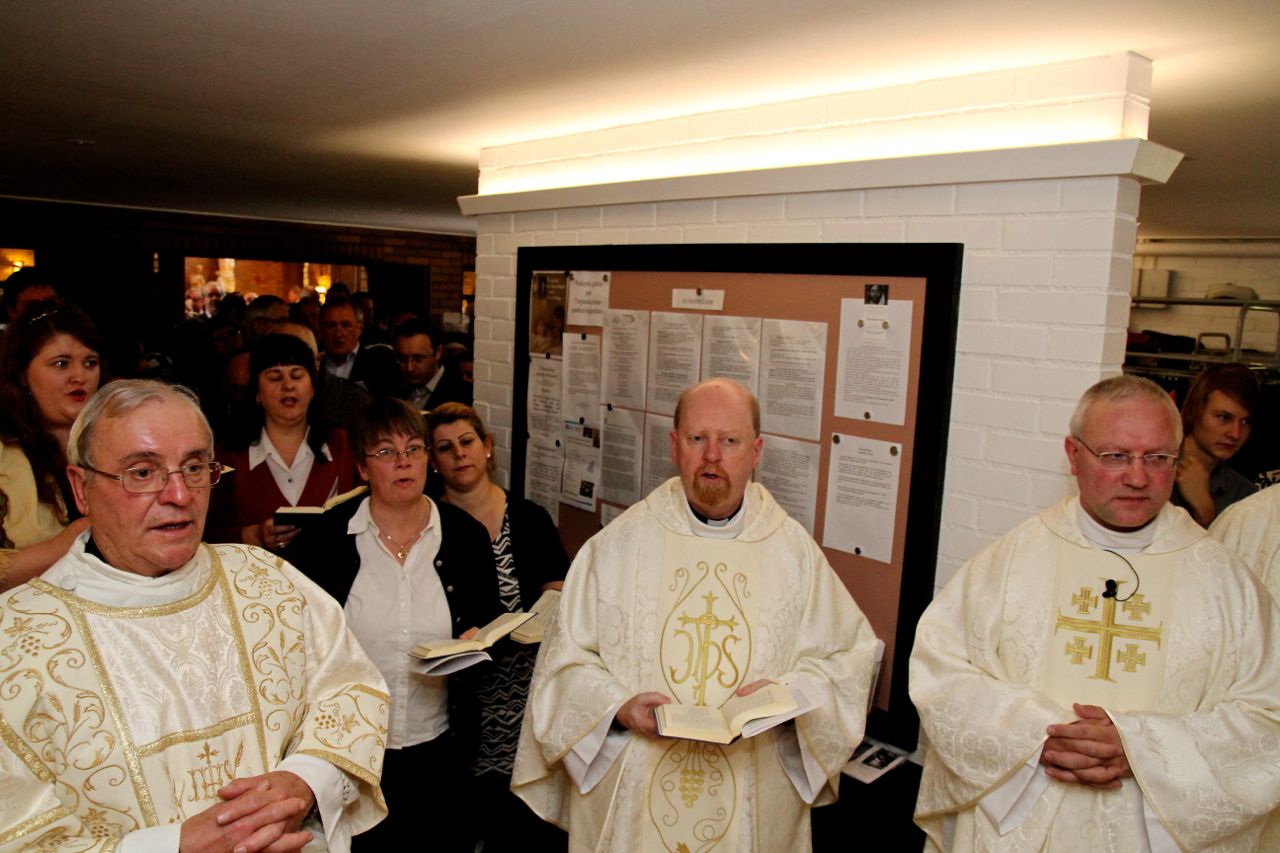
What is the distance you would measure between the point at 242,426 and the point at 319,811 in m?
2.09

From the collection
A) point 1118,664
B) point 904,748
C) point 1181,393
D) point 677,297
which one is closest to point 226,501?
point 677,297

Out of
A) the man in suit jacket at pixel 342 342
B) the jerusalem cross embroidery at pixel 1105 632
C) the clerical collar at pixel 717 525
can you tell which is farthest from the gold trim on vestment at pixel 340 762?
the man in suit jacket at pixel 342 342

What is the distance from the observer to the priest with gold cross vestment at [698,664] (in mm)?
2428

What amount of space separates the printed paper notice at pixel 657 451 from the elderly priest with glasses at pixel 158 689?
206cm

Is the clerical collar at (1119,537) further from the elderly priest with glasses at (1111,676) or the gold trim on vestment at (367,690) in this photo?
the gold trim on vestment at (367,690)

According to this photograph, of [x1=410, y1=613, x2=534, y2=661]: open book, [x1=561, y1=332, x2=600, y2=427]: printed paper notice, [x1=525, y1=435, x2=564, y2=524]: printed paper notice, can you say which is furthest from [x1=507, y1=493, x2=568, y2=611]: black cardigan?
[x1=525, y1=435, x2=564, y2=524]: printed paper notice

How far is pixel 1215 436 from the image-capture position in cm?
364

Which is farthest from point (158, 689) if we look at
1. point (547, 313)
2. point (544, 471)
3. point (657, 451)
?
point (547, 313)

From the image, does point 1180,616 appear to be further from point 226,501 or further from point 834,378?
point 226,501

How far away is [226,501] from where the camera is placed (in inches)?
139

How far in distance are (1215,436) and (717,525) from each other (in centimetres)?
224

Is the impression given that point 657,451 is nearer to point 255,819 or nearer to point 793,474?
point 793,474

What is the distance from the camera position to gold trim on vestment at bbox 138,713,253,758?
1.73 meters

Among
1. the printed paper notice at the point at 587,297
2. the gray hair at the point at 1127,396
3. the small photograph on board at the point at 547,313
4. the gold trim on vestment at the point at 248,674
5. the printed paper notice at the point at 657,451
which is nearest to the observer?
the gold trim on vestment at the point at 248,674
